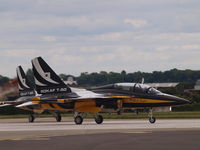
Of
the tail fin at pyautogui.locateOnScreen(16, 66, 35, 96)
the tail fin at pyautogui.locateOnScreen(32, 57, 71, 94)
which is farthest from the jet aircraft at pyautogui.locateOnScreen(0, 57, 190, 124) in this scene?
the tail fin at pyautogui.locateOnScreen(16, 66, 35, 96)

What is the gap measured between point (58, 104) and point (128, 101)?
4628 millimetres

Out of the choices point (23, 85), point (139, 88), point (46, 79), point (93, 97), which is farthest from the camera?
point (23, 85)

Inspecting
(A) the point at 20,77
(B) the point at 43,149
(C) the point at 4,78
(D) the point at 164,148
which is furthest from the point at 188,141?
(C) the point at 4,78

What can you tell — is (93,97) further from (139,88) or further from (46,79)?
(46,79)

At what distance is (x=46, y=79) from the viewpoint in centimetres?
3512

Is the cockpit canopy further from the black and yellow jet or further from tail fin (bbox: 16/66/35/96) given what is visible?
tail fin (bbox: 16/66/35/96)

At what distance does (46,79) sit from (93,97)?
3.78 m

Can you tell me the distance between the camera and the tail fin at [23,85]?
152ft

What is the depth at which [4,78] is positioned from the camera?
80.4 m

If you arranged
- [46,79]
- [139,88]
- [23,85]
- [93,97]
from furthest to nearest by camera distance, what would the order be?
[23,85] → [46,79] → [93,97] → [139,88]

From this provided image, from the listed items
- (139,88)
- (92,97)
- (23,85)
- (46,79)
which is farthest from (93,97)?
(23,85)

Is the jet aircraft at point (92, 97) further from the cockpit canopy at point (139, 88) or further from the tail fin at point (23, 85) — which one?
the tail fin at point (23, 85)

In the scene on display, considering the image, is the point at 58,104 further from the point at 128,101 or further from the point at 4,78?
the point at 4,78

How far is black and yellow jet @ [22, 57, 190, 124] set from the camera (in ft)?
106
